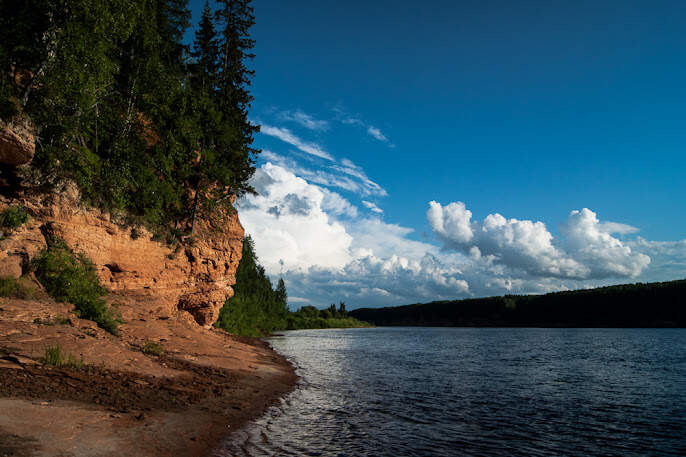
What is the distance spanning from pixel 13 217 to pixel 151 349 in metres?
8.23

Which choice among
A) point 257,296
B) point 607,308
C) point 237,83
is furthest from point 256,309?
point 607,308

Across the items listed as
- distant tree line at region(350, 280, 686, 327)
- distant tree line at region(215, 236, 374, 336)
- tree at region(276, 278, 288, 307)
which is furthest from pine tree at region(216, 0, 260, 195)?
distant tree line at region(350, 280, 686, 327)

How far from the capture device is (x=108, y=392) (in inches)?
411

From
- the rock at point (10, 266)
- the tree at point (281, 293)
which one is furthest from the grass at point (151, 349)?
the tree at point (281, 293)

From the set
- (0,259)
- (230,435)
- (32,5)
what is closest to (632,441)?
(230,435)

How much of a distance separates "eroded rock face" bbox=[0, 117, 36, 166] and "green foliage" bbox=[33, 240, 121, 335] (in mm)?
3989

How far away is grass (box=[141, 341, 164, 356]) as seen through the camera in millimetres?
16172

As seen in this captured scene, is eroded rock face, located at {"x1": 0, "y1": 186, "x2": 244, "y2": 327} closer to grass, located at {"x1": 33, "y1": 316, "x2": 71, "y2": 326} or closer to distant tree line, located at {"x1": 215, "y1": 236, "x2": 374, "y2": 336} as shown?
grass, located at {"x1": 33, "y1": 316, "x2": 71, "y2": 326}

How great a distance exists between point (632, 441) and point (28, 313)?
71.5 ft

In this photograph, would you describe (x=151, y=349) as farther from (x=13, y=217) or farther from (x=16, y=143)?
(x=16, y=143)

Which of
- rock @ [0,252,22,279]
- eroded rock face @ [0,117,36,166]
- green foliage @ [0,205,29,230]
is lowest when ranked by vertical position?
rock @ [0,252,22,279]

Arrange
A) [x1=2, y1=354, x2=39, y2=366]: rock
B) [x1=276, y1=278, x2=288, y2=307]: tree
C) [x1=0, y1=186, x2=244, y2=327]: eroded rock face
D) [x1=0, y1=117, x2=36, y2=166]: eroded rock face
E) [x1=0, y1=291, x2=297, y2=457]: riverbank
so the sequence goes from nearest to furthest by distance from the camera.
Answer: [x1=0, y1=291, x2=297, y2=457]: riverbank < [x1=2, y1=354, x2=39, y2=366]: rock < [x1=0, y1=117, x2=36, y2=166]: eroded rock face < [x1=0, y1=186, x2=244, y2=327]: eroded rock face < [x1=276, y1=278, x2=288, y2=307]: tree

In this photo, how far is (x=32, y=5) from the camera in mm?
16359

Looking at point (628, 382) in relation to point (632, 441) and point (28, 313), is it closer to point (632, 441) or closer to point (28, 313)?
point (632, 441)
